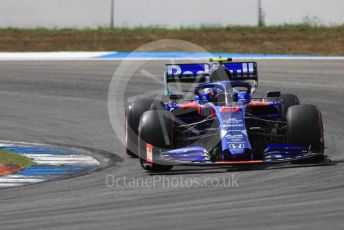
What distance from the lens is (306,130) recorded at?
11242 mm

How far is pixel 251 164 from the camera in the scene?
1131 centimetres

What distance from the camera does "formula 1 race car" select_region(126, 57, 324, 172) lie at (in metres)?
11.0

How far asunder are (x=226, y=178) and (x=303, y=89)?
927 centimetres

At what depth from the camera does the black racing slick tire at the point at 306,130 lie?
11.2 m

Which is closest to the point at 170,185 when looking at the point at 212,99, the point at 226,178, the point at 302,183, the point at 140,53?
the point at 226,178

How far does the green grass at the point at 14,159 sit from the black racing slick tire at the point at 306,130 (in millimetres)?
3492

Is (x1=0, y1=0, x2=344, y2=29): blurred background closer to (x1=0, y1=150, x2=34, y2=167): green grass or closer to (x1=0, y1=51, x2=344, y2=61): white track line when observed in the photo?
(x1=0, y1=51, x2=344, y2=61): white track line

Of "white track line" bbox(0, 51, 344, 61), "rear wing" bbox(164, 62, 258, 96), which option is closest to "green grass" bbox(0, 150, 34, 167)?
"rear wing" bbox(164, 62, 258, 96)

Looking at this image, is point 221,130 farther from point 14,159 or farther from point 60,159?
point 14,159

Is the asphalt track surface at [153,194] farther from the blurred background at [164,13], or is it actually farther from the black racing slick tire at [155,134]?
the blurred background at [164,13]

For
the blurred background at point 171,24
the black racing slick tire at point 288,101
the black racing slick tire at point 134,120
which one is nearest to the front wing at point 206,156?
the black racing slick tire at point 134,120

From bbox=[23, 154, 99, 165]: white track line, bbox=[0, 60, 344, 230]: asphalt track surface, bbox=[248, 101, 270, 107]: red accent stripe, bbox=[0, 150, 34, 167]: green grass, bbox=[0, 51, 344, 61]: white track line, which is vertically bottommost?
bbox=[23, 154, 99, 165]: white track line

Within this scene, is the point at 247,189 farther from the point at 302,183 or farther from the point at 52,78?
the point at 52,78

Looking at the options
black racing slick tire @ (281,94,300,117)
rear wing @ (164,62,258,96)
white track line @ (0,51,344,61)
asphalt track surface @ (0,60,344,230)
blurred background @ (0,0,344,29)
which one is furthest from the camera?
blurred background @ (0,0,344,29)
